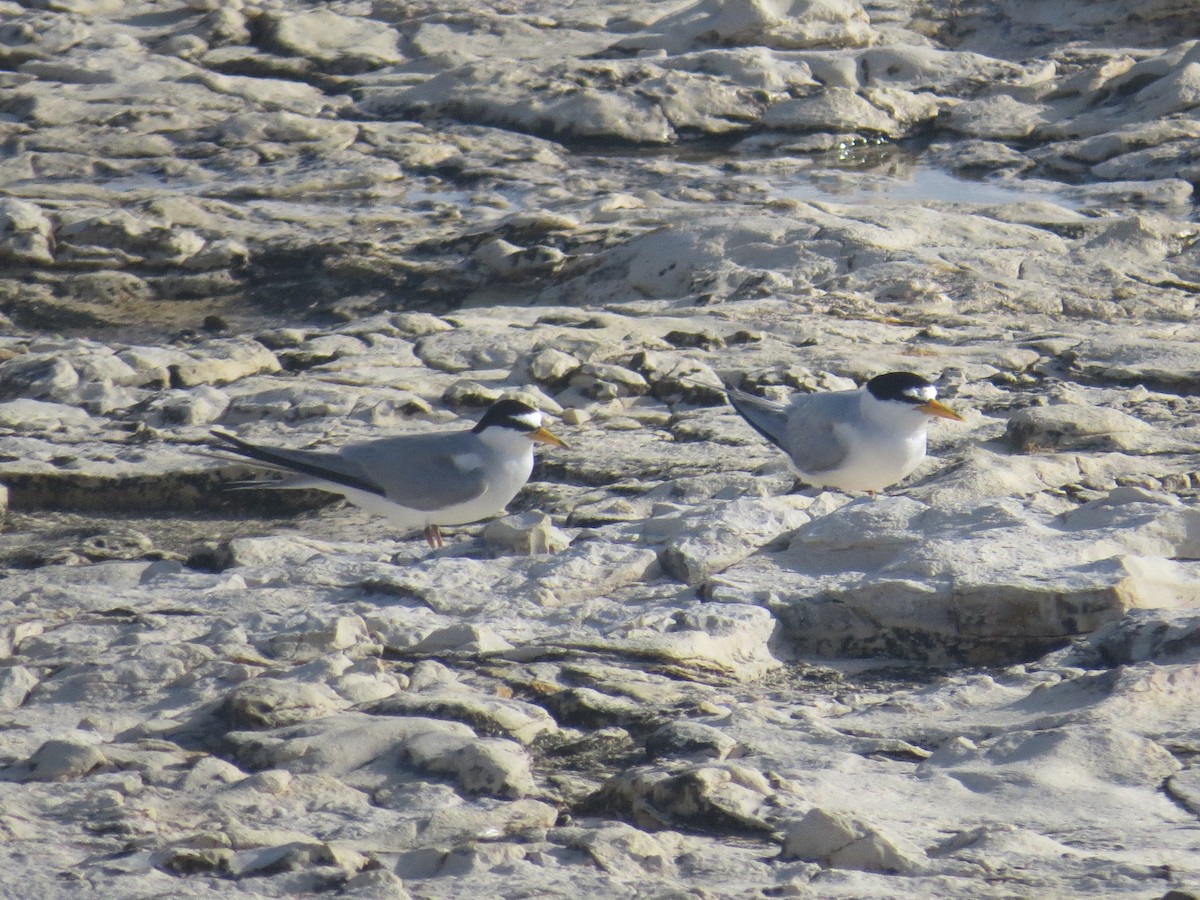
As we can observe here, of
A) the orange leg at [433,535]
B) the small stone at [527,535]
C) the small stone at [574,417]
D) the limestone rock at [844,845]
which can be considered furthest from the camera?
the small stone at [574,417]

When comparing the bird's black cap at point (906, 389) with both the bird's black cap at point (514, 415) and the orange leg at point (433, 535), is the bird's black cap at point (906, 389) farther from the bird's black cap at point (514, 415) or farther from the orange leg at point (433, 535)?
the orange leg at point (433, 535)

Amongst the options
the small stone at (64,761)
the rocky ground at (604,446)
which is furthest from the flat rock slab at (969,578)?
the small stone at (64,761)

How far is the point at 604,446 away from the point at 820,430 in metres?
0.85

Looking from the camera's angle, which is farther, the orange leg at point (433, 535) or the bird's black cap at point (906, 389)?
the bird's black cap at point (906, 389)

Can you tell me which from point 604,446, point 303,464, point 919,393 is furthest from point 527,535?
point 919,393

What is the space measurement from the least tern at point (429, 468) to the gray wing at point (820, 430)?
0.88 meters

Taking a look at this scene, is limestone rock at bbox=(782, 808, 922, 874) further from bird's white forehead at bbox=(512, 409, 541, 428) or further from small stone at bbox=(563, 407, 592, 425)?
small stone at bbox=(563, 407, 592, 425)

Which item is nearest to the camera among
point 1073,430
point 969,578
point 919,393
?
point 969,578

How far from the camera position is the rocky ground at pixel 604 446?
9.77ft

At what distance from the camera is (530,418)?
523 centimetres

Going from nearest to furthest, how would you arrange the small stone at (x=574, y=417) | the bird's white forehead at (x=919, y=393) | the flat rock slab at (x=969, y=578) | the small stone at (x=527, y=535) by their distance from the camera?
the flat rock slab at (x=969, y=578)
the small stone at (x=527, y=535)
the bird's white forehead at (x=919, y=393)
the small stone at (x=574, y=417)

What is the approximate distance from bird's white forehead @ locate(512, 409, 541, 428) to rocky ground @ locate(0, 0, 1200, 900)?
338mm

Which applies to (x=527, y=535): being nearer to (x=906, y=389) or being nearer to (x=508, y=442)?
(x=508, y=442)

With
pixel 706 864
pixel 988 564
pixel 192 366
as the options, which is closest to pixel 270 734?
pixel 706 864
